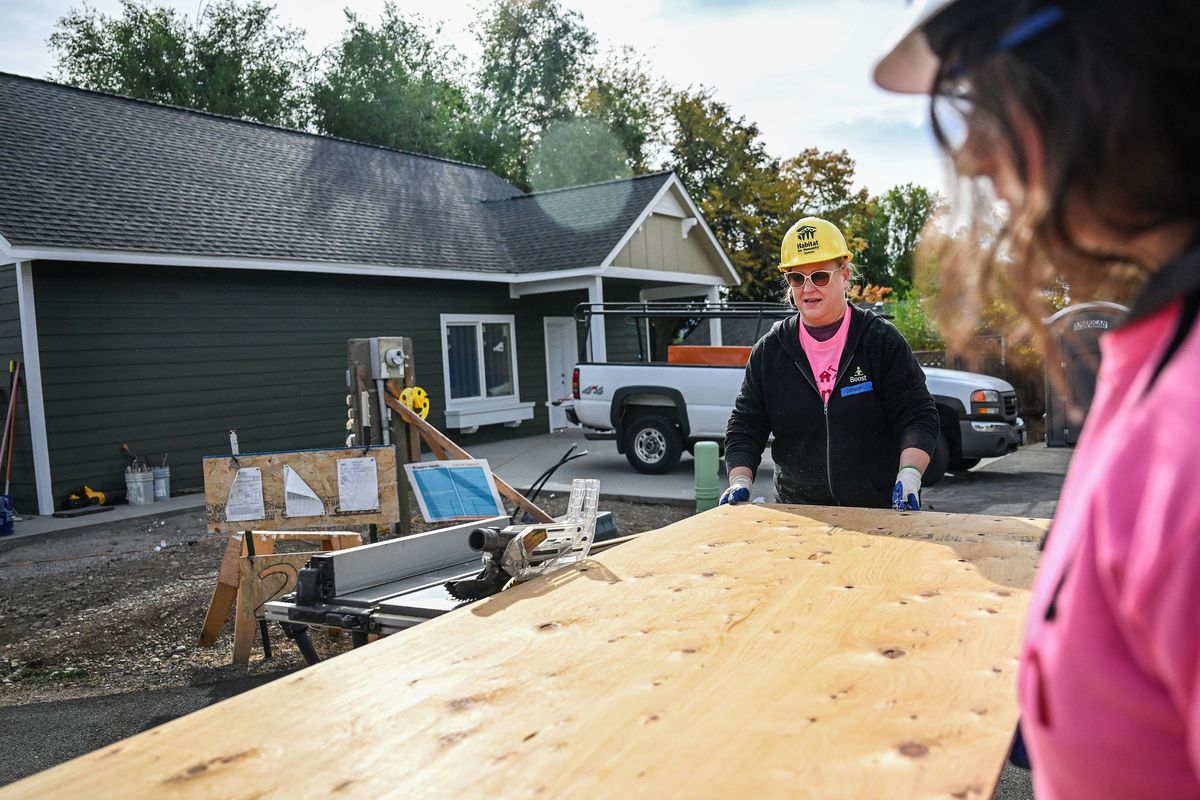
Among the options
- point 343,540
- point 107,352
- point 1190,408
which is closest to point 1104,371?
point 1190,408

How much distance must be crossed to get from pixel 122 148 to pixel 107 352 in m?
4.12

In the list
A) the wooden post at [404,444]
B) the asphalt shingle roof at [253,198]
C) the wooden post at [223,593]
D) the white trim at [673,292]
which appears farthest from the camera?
the white trim at [673,292]

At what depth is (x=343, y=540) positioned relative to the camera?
577 centimetres

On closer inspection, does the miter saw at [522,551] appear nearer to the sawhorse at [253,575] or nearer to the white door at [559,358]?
the sawhorse at [253,575]

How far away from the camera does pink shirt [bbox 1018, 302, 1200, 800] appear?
69cm

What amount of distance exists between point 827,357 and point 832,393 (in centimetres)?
15

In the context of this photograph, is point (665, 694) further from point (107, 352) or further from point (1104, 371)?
point (107, 352)

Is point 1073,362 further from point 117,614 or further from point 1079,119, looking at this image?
point 117,614

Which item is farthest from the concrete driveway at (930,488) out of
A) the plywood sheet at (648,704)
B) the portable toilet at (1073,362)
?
the plywood sheet at (648,704)

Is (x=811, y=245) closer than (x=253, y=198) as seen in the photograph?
Yes

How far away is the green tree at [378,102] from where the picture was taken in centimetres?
4109

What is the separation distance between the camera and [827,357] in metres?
3.98

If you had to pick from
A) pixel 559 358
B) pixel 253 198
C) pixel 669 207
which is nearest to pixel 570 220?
pixel 669 207

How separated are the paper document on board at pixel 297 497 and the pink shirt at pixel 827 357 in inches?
140
